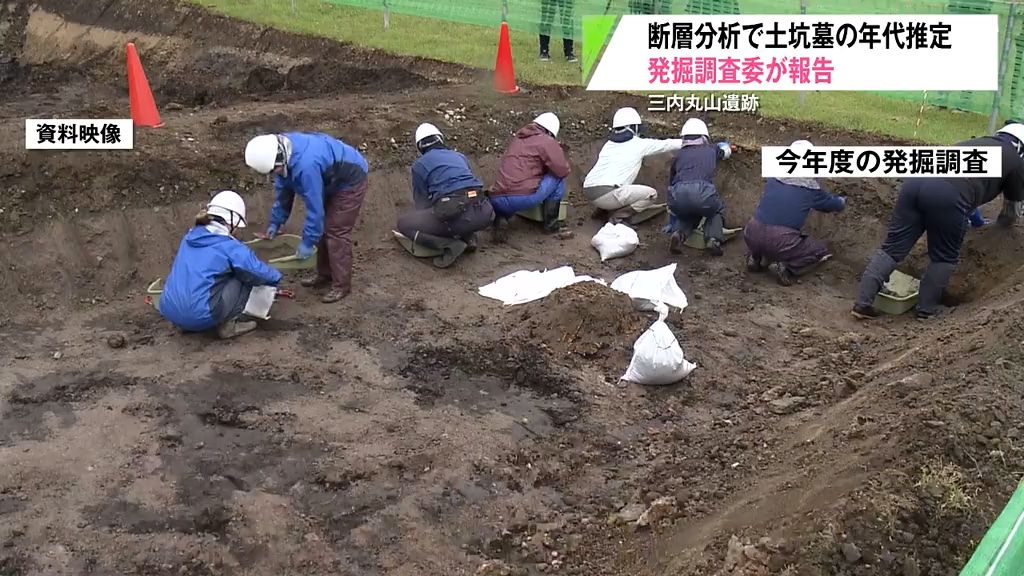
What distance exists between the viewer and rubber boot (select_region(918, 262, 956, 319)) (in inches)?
276

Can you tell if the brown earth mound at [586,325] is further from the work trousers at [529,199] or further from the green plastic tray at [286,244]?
the green plastic tray at [286,244]

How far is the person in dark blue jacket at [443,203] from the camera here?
780 centimetres

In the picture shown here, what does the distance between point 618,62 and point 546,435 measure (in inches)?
268

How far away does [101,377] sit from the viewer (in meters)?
6.13

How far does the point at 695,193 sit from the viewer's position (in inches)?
321

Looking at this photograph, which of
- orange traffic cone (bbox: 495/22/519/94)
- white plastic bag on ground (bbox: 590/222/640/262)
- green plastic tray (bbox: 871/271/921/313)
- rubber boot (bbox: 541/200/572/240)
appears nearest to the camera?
green plastic tray (bbox: 871/271/921/313)

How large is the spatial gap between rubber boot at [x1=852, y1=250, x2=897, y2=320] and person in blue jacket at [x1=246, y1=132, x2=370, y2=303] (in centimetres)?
421

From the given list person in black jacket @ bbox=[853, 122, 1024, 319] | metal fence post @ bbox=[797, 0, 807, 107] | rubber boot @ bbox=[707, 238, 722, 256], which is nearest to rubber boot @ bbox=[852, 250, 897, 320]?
person in black jacket @ bbox=[853, 122, 1024, 319]

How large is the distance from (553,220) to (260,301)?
322 centimetres

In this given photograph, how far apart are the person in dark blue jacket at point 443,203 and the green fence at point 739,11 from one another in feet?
17.0

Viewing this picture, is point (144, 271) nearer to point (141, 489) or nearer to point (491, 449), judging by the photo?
point (141, 489)

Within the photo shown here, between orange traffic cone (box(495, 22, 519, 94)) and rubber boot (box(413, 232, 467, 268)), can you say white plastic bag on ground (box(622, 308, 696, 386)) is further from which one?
orange traffic cone (box(495, 22, 519, 94))

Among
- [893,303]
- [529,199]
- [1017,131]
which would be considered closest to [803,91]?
[1017,131]
